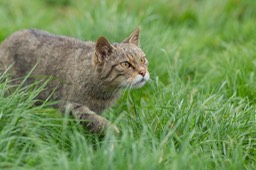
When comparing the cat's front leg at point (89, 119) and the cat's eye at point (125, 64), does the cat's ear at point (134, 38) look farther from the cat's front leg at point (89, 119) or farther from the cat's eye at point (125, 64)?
the cat's front leg at point (89, 119)

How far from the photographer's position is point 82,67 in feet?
19.0

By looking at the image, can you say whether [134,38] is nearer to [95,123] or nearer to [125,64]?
[125,64]

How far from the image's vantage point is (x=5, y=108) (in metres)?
4.96

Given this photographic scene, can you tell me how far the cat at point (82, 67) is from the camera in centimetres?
540

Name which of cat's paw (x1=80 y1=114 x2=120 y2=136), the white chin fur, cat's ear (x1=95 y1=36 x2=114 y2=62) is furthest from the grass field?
cat's ear (x1=95 y1=36 x2=114 y2=62)

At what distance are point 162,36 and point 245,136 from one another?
2.92 metres

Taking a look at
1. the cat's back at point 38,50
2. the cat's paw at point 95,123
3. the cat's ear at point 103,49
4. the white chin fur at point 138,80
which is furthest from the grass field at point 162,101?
the cat's ear at point 103,49

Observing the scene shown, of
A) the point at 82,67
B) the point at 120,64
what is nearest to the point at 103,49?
the point at 120,64

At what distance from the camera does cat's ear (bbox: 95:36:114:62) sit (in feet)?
17.9

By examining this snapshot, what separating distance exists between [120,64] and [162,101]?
68cm

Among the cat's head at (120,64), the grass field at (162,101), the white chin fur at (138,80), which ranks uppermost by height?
the cat's head at (120,64)

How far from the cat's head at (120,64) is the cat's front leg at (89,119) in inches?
14.0

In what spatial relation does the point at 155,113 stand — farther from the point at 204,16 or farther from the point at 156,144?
the point at 204,16

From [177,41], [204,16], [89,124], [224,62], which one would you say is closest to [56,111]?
[89,124]
